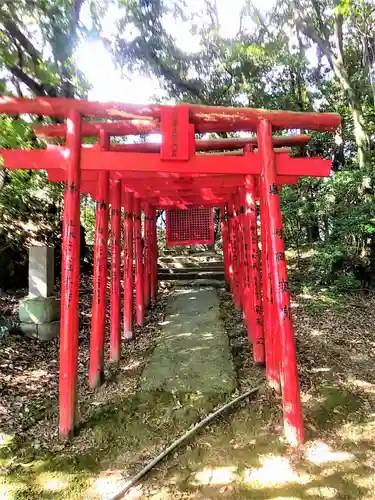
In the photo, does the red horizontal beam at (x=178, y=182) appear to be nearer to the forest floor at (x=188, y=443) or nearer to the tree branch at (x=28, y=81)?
the forest floor at (x=188, y=443)

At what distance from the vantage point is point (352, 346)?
6.78 meters

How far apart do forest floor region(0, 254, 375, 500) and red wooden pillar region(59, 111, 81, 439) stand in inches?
13.8

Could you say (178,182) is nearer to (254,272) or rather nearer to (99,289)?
(254,272)

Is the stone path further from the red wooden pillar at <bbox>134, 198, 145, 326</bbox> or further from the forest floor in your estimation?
the red wooden pillar at <bbox>134, 198, 145, 326</bbox>

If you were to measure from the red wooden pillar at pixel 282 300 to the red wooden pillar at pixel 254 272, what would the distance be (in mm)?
1773

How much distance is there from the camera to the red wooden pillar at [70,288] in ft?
13.4

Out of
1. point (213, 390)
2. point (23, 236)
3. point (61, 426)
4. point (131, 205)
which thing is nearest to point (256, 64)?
point (131, 205)

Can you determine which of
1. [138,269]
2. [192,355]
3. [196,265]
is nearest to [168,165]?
[192,355]

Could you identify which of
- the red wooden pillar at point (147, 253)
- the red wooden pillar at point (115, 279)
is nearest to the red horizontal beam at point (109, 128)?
the red wooden pillar at point (115, 279)

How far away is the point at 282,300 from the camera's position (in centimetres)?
406

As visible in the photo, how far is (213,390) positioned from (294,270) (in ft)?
25.2

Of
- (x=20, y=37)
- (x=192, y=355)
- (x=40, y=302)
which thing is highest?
(x=20, y=37)

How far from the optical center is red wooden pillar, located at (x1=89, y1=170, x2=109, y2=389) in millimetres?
5246

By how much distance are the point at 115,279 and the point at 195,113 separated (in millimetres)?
3150
